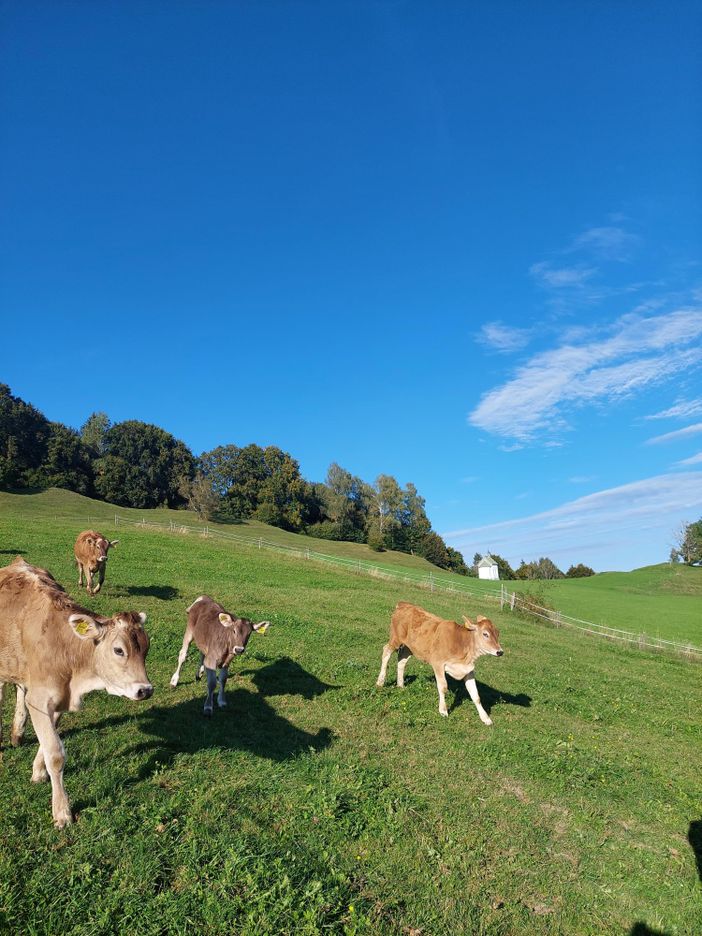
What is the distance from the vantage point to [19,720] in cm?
710

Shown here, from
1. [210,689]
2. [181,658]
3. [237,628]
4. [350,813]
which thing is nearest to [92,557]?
[181,658]

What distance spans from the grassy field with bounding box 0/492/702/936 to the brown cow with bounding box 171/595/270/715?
48 centimetres

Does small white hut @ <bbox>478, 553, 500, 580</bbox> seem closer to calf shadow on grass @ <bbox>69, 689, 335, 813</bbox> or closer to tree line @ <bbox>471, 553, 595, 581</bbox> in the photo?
tree line @ <bbox>471, 553, 595, 581</bbox>

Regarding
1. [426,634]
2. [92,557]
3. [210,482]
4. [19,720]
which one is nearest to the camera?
[19,720]

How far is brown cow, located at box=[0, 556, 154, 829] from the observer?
585 cm

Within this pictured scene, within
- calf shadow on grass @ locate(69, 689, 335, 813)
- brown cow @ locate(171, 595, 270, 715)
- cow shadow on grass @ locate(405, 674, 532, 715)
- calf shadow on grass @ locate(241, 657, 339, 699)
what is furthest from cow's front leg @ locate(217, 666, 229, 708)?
cow shadow on grass @ locate(405, 674, 532, 715)

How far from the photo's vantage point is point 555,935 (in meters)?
5.28

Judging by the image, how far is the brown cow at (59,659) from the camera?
585 centimetres

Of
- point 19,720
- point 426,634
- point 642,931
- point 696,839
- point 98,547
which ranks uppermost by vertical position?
point 98,547

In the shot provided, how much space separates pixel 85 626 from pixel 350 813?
396cm

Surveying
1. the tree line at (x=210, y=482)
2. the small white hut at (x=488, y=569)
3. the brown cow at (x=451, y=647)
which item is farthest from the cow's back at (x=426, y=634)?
the small white hut at (x=488, y=569)

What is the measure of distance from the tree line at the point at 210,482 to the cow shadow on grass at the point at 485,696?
70770 millimetres

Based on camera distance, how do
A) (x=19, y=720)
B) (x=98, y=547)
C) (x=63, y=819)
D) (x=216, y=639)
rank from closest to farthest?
(x=63, y=819) < (x=19, y=720) < (x=216, y=639) < (x=98, y=547)

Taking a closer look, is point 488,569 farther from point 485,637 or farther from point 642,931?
point 642,931
